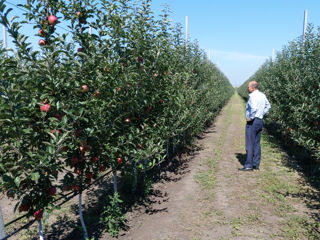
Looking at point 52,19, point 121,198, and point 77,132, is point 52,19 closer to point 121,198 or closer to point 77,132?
point 77,132

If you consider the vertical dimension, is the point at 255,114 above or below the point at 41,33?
below

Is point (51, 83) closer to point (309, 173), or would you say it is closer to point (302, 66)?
point (309, 173)

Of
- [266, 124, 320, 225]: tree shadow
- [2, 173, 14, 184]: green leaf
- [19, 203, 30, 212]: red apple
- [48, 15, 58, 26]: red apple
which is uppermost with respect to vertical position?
[48, 15, 58, 26]: red apple

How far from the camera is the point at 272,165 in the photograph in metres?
6.84

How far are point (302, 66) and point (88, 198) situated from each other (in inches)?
299

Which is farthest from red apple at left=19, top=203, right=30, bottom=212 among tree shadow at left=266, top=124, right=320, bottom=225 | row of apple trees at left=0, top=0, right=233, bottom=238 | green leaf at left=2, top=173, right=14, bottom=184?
tree shadow at left=266, top=124, right=320, bottom=225

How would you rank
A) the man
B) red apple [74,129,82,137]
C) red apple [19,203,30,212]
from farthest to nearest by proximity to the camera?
the man, red apple [74,129,82,137], red apple [19,203,30,212]

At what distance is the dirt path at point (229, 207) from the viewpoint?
380cm

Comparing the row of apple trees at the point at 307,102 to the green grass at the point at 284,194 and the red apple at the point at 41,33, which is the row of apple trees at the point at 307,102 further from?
the red apple at the point at 41,33

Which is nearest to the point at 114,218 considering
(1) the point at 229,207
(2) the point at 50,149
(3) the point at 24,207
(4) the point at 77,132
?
(3) the point at 24,207

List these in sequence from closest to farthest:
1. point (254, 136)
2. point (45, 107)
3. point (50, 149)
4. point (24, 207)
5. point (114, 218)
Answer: point (50, 149)
point (45, 107)
point (24, 207)
point (114, 218)
point (254, 136)

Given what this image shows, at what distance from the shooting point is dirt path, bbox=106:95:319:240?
3797mm

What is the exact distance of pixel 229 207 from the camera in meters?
4.55

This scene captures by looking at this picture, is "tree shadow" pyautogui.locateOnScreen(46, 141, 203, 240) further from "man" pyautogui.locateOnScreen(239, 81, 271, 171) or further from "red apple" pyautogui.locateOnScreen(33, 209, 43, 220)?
"man" pyautogui.locateOnScreen(239, 81, 271, 171)
